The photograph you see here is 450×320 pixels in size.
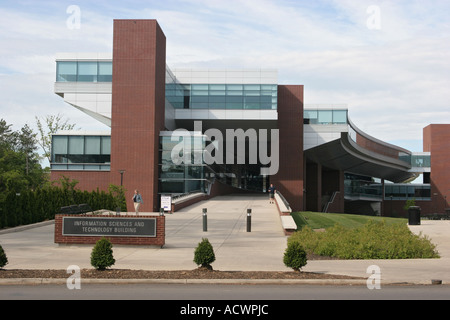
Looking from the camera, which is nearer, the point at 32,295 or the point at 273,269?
the point at 32,295

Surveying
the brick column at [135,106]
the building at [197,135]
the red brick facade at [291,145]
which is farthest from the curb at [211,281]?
the red brick facade at [291,145]

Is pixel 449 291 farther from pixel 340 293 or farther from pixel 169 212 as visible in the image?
pixel 169 212

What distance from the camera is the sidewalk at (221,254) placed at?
13.8 metres

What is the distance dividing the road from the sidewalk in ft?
3.86

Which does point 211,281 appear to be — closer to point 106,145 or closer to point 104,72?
point 106,145

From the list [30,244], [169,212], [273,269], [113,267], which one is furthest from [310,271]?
[169,212]

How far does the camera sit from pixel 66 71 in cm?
4903

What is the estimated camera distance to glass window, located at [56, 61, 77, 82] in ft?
160

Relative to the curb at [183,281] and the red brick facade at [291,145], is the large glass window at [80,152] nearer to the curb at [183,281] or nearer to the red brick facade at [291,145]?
the red brick facade at [291,145]

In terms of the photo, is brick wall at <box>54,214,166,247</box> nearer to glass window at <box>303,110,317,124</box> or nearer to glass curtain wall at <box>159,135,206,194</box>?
glass curtain wall at <box>159,135,206,194</box>

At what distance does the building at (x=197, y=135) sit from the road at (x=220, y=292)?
30548 mm

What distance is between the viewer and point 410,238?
17.3m

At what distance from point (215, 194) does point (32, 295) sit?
45790 millimetres

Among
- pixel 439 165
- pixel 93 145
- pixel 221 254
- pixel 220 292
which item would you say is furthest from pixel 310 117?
pixel 220 292
